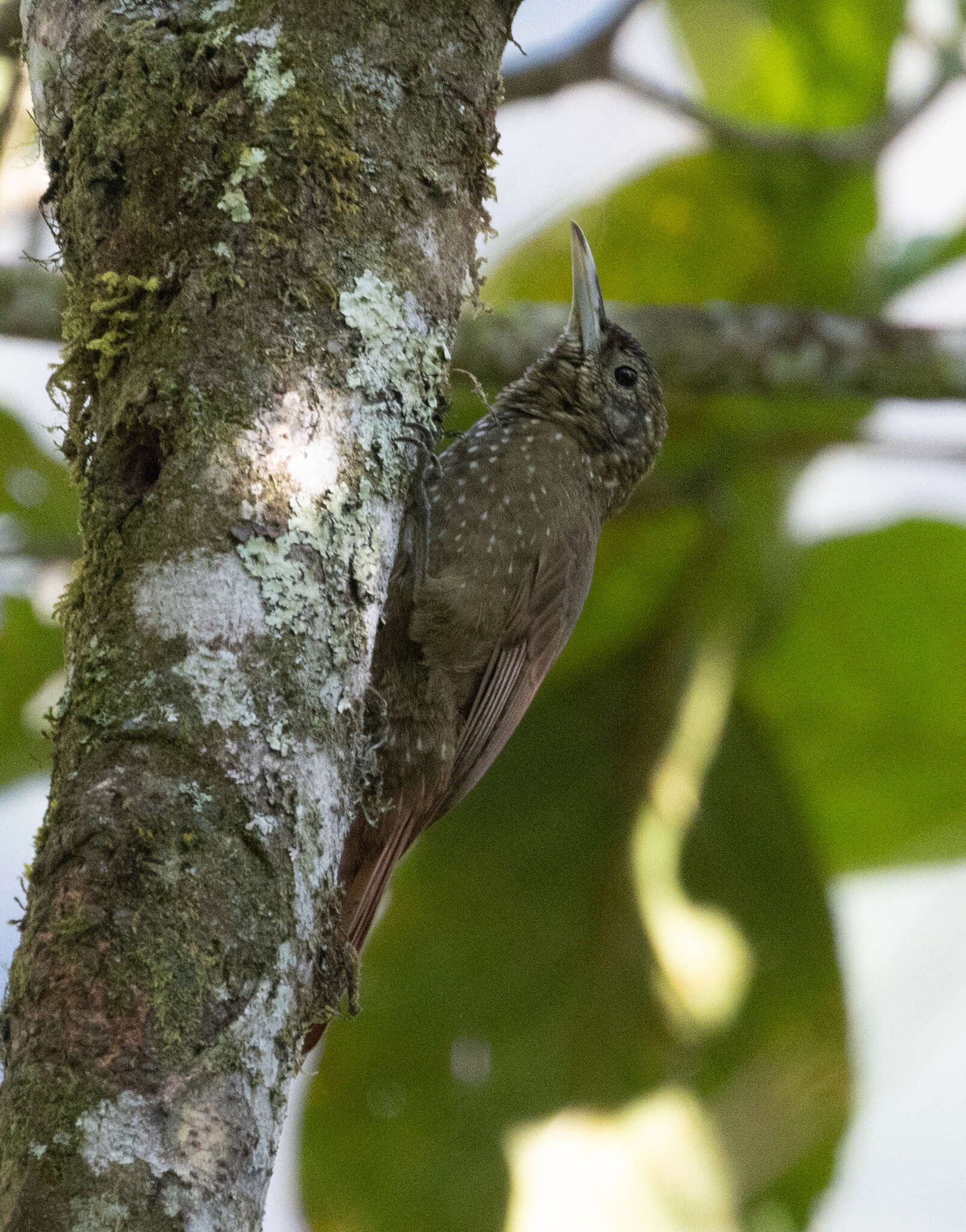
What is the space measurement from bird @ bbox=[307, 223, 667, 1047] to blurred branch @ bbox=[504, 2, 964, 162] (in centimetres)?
111

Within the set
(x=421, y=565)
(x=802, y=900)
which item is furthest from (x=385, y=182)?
(x=802, y=900)

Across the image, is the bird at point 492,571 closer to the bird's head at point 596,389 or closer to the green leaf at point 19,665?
the bird's head at point 596,389

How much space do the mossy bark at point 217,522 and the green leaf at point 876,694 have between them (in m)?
3.37

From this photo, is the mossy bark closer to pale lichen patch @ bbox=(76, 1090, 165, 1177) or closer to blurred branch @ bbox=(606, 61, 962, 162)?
pale lichen patch @ bbox=(76, 1090, 165, 1177)

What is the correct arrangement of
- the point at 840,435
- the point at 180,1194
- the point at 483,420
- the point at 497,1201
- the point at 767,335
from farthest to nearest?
the point at 497,1201
the point at 840,435
the point at 767,335
the point at 483,420
the point at 180,1194

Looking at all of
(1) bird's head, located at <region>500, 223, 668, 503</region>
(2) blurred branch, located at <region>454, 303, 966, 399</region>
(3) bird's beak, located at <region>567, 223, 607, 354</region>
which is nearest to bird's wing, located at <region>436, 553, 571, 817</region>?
(1) bird's head, located at <region>500, 223, 668, 503</region>

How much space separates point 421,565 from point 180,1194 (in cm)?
192

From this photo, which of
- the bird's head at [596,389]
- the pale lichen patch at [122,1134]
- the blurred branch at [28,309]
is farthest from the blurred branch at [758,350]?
the pale lichen patch at [122,1134]

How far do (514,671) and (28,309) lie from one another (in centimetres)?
176

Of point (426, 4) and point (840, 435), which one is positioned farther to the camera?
point (840, 435)

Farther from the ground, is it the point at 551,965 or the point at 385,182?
the point at 385,182

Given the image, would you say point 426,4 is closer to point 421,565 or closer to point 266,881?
point 421,565

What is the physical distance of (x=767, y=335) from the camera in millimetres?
4512

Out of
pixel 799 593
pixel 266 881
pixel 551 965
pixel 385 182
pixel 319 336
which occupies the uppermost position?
pixel 385 182
